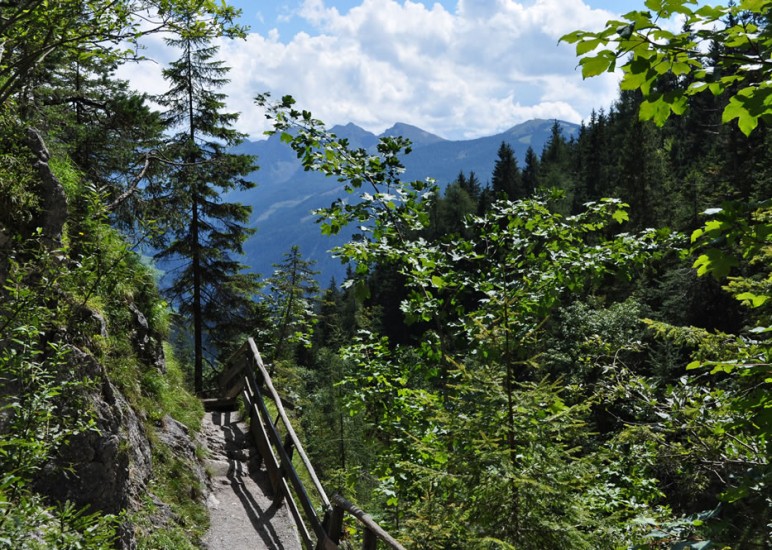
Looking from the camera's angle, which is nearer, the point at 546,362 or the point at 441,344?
the point at 546,362

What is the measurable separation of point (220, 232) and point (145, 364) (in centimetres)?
1307

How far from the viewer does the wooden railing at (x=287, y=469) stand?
5.37 metres

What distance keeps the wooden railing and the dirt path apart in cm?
26

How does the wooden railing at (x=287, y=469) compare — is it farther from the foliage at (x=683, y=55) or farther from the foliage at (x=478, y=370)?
the foliage at (x=683, y=55)

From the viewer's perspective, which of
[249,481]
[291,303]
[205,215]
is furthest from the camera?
[205,215]

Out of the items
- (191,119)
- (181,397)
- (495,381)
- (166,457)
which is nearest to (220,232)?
(191,119)

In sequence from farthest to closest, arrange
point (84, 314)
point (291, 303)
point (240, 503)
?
1. point (291, 303)
2. point (240, 503)
3. point (84, 314)

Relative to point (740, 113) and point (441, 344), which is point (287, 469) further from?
point (740, 113)

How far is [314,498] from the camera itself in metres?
11.1

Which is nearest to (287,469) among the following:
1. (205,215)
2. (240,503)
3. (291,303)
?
(240,503)

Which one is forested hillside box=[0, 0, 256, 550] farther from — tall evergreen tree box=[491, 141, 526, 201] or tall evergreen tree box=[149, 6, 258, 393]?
tall evergreen tree box=[491, 141, 526, 201]

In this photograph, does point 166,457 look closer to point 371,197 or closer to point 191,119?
point 371,197

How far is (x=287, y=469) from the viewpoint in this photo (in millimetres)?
7715

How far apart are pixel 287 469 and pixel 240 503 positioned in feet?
4.52
